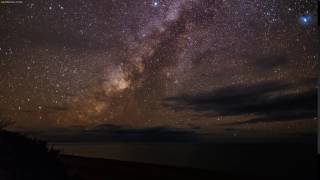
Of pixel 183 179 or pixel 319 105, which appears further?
pixel 183 179

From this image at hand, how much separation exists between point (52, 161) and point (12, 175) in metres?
0.79

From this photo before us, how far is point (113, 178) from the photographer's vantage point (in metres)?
10.6

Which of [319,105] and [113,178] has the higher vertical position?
[319,105]

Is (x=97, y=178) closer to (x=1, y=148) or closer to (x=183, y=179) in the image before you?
(x=183, y=179)

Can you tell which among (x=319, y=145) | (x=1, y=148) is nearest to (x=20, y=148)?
(x=1, y=148)

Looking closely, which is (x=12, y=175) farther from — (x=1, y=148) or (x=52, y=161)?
(x=52, y=161)

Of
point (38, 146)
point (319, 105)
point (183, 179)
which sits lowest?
point (183, 179)

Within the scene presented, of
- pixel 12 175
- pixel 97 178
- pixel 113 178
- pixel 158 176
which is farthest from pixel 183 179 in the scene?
pixel 12 175

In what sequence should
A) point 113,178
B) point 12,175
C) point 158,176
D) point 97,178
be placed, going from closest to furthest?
point 12,175, point 97,178, point 113,178, point 158,176

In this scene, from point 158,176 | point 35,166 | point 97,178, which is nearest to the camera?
point 35,166

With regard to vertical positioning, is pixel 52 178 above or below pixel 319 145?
below

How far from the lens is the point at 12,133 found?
558 cm

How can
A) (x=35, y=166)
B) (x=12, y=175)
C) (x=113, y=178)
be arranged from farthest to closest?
(x=113, y=178) → (x=35, y=166) → (x=12, y=175)

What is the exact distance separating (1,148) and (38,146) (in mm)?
635
